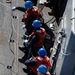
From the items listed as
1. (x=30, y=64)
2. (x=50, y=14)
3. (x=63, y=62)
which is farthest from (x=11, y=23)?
(x=63, y=62)

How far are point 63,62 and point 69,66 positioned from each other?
0.59ft

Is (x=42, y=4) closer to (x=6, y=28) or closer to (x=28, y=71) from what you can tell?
(x=6, y=28)

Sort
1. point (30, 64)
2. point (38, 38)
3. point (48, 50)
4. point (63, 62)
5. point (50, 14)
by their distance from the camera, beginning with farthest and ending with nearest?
point (50, 14), point (48, 50), point (38, 38), point (30, 64), point (63, 62)

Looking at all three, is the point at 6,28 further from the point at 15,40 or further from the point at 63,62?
the point at 63,62

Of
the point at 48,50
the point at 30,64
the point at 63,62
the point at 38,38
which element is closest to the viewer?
the point at 63,62

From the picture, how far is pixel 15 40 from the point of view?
9.45 metres

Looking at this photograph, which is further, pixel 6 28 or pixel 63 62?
pixel 6 28

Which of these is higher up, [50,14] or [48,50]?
[50,14]

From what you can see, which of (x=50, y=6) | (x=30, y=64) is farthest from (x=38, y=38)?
(x=50, y=6)

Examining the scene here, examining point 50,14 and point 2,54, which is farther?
point 50,14

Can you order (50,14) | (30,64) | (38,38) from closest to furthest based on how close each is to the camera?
(30,64) < (38,38) < (50,14)

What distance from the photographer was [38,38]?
777 centimetres

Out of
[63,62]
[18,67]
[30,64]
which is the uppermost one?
[63,62]

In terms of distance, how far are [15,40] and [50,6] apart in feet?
8.02
